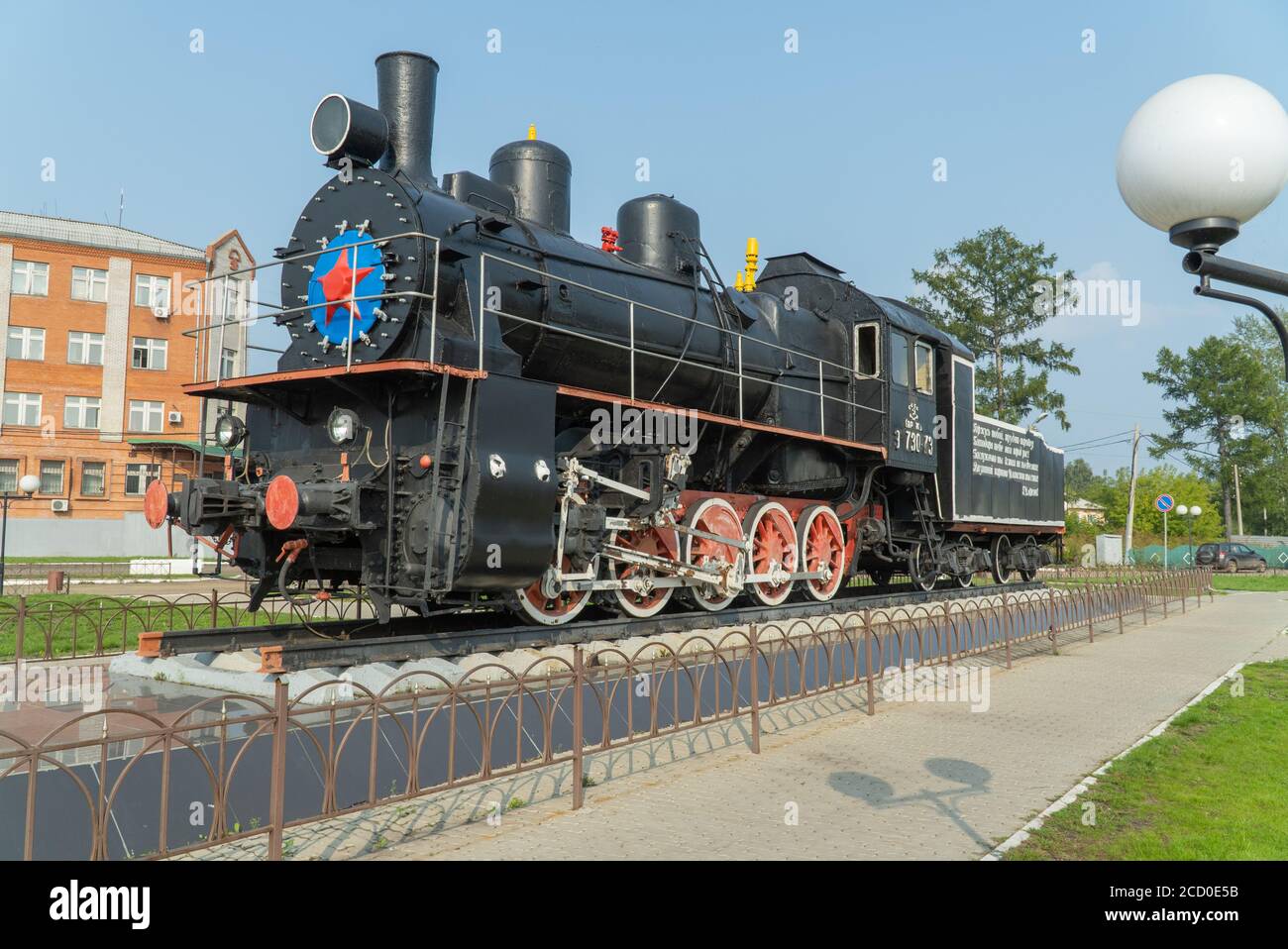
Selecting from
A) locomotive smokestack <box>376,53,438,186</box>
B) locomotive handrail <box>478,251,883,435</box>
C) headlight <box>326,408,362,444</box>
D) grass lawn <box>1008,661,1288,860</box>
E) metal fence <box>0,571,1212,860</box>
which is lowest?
grass lawn <box>1008,661,1288,860</box>

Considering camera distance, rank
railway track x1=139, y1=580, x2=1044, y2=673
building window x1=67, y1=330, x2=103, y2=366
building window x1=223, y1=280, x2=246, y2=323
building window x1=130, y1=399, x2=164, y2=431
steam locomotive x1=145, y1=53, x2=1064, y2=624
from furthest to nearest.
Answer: building window x1=130, y1=399, x2=164, y2=431
building window x1=67, y1=330, x2=103, y2=366
building window x1=223, y1=280, x2=246, y2=323
steam locomotive x1=145, y1=53, x2=1064, y2=624
railway track x1=139, y1=580, x2=1044, y2=673

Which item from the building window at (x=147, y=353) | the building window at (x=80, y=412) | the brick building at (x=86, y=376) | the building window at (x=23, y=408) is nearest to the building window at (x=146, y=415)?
the brick building at (x=86, y=376)

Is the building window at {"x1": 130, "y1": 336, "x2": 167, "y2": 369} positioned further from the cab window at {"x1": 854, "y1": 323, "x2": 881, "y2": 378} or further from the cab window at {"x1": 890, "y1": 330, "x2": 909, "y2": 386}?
the cab window at {"x1": 890, "y1": 330, "x2": 909, "y2": 386}

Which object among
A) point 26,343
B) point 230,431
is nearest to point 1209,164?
point 230,431

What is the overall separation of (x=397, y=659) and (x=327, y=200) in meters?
4.29

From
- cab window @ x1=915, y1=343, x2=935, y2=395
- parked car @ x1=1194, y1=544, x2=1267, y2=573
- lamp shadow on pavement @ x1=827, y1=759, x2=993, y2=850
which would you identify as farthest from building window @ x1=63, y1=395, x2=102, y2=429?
parked car @ x1=1194, y1=544, x2=1267, y2=573

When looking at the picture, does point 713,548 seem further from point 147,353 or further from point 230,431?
point 147,353

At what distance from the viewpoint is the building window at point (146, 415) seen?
36.1 m

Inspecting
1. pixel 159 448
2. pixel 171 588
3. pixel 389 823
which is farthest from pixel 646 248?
pixel 159 448

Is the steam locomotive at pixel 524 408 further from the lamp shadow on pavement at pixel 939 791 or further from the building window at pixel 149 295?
the building window at pixel 149 295

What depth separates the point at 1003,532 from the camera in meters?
18.9

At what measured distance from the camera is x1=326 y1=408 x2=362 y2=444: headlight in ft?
25.6

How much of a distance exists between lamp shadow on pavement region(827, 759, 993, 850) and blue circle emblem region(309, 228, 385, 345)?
532 cm

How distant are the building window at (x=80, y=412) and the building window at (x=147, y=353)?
212cm
